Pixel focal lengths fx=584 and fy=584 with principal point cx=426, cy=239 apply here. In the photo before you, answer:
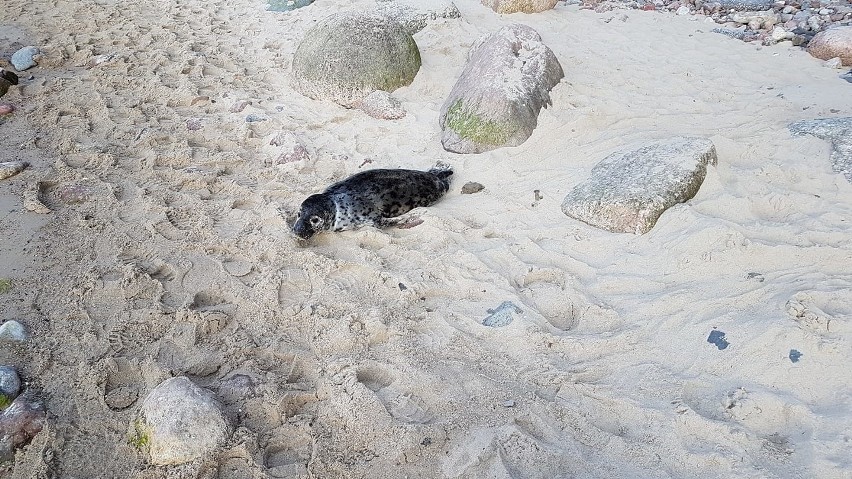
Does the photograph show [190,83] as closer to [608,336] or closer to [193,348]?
[193,348]

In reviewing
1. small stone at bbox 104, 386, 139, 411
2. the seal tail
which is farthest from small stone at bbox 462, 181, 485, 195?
small stone at bbox 104, 386, 139, 411

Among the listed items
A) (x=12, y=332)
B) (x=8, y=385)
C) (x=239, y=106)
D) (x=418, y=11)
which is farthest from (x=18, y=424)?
(x=418, y=11)

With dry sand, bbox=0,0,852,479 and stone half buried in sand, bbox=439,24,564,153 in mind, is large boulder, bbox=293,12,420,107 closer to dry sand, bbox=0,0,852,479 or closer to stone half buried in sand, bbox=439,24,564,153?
dry sand, bbox=0,0,852,479

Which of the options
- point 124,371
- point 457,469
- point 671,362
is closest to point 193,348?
point 124,371

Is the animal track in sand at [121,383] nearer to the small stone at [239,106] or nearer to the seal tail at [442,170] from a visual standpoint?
the seal tail at [442,170]

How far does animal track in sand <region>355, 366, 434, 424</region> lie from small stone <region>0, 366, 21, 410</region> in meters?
1.65

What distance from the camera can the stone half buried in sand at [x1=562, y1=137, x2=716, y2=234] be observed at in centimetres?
391

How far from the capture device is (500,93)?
5316 millimetres

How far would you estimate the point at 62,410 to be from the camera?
9.10 ft

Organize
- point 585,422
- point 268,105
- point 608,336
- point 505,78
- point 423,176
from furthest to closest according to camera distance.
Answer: point 268,105 → point 505,78 → point 423,176 → point 608,336 → point 585,422

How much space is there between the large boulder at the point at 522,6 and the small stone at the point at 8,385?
677cm

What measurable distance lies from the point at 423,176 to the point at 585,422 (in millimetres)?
2554

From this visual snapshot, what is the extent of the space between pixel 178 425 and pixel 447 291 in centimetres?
168

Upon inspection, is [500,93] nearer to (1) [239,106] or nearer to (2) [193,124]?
(1) [239,106]
